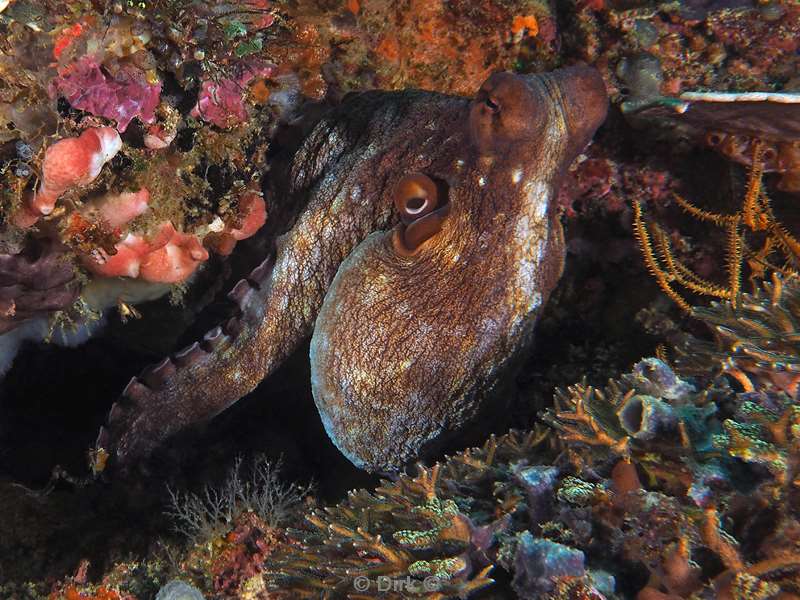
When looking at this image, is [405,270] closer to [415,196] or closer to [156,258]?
[415,196]

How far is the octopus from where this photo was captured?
326 centimetres

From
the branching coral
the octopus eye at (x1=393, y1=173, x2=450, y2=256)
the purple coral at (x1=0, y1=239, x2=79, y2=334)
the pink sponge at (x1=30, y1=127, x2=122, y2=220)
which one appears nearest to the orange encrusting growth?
the octopus eye at (x1=393, y1=173, x2=450, y2=256)

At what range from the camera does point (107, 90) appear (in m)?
2.62

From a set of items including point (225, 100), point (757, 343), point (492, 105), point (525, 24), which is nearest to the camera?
point (757, 343)

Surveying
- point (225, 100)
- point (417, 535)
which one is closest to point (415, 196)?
point (225, 100)

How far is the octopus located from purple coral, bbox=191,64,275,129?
630mm

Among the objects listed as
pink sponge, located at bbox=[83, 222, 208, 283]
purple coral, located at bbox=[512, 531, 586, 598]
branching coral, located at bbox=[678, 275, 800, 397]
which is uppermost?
pink sponge, located at bbox=[83, 222, 208, 283]

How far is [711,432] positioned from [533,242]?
1.39m

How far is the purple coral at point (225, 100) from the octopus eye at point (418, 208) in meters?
1.09

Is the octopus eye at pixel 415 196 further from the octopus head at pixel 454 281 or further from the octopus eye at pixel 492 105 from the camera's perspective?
the octopus eye at pixel 492 105

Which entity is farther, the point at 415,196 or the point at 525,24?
the point at 525,24

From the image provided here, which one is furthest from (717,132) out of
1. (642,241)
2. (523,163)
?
(523,163)

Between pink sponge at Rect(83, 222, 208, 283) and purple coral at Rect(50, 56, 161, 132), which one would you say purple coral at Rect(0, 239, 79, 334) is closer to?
pink sponge at Rect(83, 222, 208, 283)

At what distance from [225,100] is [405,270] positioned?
1459mm
